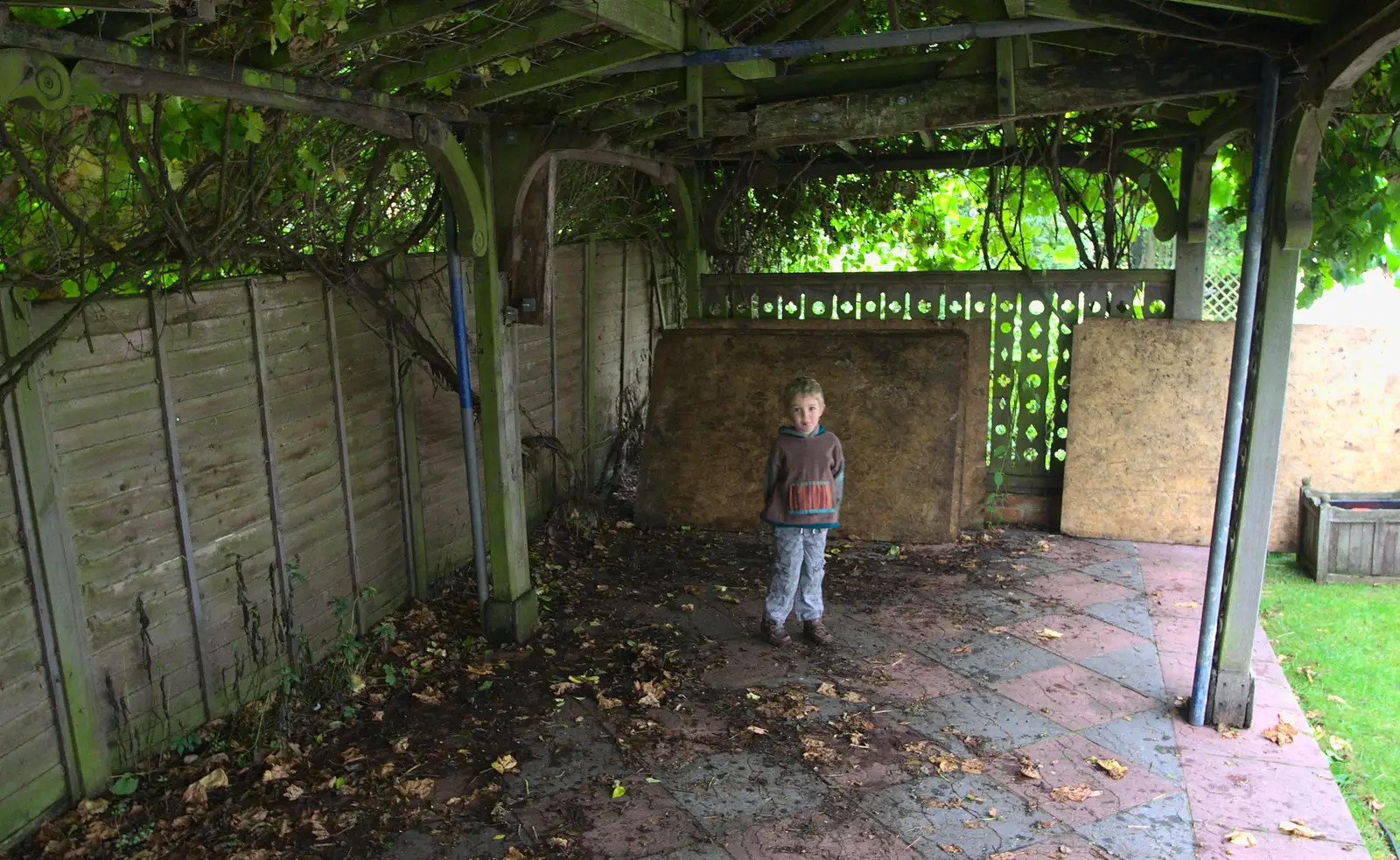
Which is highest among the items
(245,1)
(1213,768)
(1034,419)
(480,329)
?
(245,1)

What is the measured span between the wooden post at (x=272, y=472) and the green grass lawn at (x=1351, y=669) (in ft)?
15.7

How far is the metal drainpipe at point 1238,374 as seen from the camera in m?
4.24

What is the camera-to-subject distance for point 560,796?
400 centimetres

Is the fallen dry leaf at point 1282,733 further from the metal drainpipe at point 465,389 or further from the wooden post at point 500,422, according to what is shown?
the metal drainpipe at point 465,389

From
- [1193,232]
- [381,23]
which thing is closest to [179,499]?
[381,23]

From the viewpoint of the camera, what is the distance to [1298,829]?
12.0 ft

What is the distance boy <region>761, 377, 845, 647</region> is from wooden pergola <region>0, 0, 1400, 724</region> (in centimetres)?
146

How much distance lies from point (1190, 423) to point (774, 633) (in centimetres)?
377

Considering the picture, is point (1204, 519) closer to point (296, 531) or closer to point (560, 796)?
point (560, 796)

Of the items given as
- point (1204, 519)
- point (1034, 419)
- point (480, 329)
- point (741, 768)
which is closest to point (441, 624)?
point (480, 329)

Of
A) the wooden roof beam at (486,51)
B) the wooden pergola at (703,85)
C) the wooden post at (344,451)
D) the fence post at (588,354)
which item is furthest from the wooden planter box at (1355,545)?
the wooden post at (344,451)

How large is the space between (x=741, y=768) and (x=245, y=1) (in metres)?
3.47

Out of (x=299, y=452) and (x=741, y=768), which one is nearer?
(x=741, y=768)

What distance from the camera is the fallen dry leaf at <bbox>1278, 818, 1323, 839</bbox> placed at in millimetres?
3643
